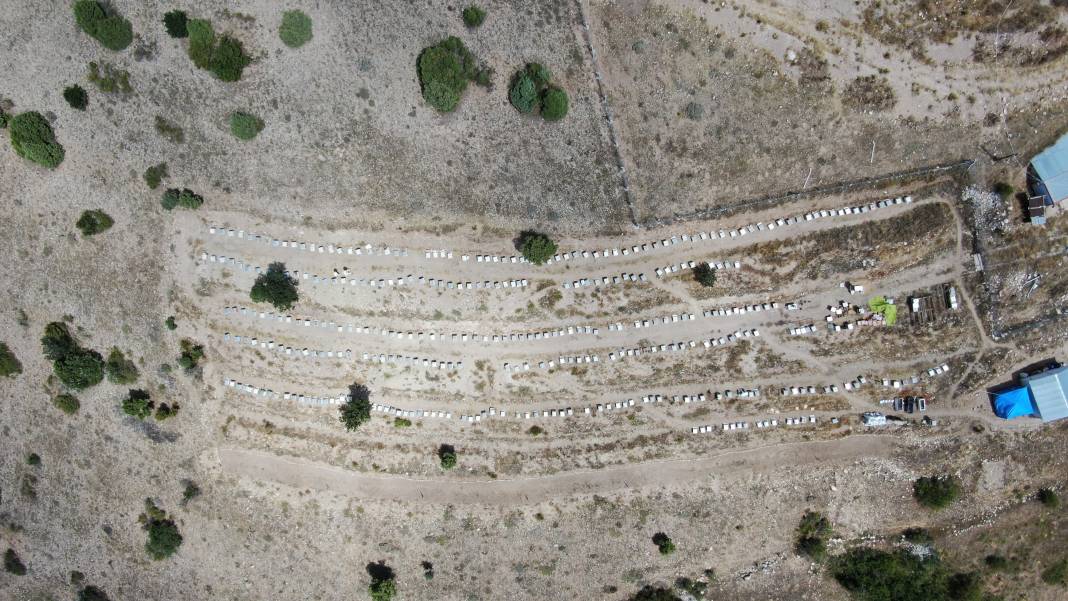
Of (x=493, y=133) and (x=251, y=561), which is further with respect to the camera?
(x=251, y=561)

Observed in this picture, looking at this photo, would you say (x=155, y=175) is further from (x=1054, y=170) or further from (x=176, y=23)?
(x=1054, y=170)

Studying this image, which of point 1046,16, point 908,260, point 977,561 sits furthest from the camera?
point 977,561

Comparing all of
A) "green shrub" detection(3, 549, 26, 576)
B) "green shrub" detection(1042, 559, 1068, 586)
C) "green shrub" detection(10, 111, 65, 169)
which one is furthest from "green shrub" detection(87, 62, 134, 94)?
"green shrub" detection(1042, 559, 1068, 586)

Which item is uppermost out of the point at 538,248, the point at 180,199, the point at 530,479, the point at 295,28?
the point at 295,28

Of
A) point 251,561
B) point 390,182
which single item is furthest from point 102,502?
point 390,182

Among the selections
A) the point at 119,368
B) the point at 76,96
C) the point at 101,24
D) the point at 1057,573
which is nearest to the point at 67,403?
the point at 119,368

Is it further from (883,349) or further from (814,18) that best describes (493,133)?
(883,349)
